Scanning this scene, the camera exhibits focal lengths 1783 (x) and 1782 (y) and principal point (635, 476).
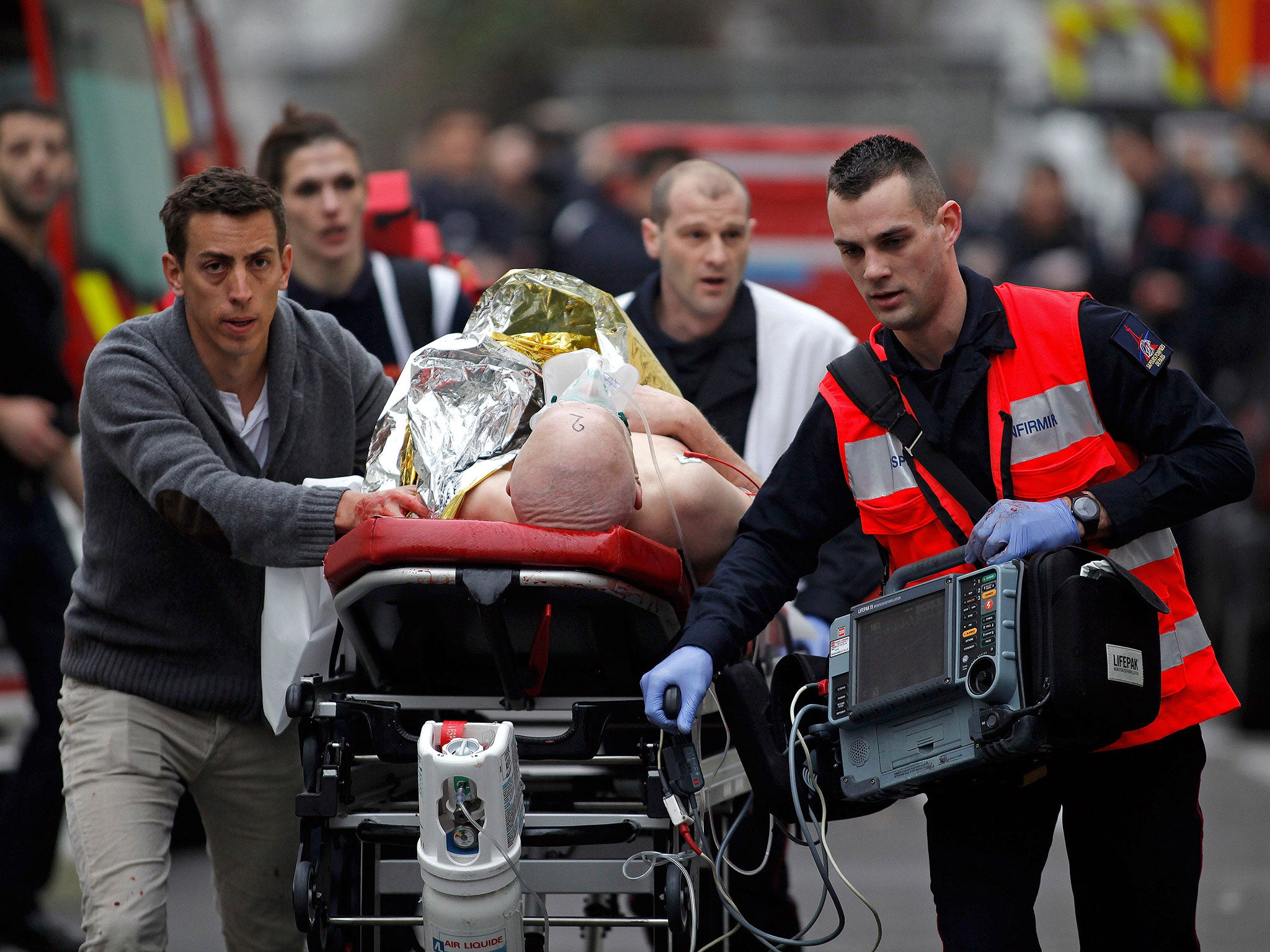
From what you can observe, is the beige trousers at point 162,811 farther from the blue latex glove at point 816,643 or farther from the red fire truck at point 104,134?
the red fire truck at point 104,134

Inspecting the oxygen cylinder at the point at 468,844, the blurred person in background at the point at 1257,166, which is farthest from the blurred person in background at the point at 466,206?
the oxygen cylinder at the point at 468,844

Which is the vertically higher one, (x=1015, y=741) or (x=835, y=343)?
(x=835, y=343)

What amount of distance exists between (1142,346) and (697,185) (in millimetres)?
2006

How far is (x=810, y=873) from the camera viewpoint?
6.79 m

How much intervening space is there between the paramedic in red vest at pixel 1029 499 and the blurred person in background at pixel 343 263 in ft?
7.04

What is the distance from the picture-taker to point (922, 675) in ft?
11.2

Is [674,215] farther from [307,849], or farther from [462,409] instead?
[307,849]

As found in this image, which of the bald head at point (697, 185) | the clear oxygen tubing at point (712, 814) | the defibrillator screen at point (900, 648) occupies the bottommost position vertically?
the clear oxygen tubing at point (712, 814)

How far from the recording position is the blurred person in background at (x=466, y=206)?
12.9 metres

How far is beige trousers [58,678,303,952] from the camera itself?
12.4ft

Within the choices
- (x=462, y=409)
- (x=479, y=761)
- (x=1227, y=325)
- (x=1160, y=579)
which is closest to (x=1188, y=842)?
(x=1160, y=579)

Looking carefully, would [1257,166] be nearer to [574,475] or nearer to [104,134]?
[104,134]

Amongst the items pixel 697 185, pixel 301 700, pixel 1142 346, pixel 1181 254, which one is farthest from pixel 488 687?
pixel 1181 254

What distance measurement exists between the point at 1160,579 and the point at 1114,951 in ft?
2.52
